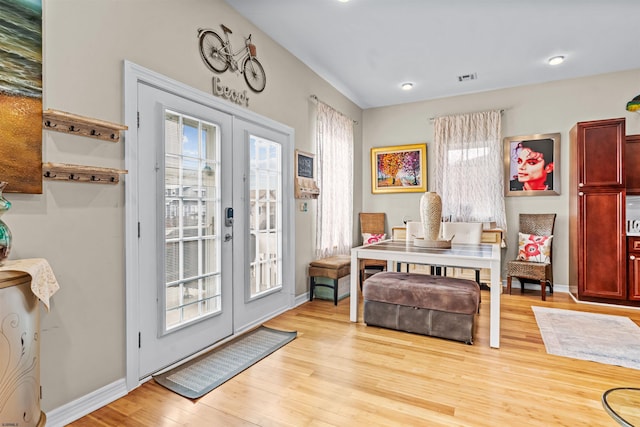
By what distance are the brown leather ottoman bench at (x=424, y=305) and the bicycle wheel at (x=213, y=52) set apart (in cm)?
239

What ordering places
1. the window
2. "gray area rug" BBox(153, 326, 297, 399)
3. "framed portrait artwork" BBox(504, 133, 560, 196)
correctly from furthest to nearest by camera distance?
"framed portrait artwork" BBox(504, 133, 560, 196)
the window
"gray area rug" BBox(153, 326, 297, 399)

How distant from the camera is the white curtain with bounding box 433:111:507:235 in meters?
4.84

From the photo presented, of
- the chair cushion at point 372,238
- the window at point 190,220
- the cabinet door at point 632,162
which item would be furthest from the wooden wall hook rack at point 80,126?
the cabinet door at point 632,162

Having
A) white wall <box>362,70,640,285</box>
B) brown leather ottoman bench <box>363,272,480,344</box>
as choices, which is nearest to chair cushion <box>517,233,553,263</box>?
white wall <box>362,70,640,285</box>

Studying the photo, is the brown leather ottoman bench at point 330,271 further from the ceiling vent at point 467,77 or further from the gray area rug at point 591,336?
the ceiling vent at point 467,77

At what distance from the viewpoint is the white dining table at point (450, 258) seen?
8.78 feet

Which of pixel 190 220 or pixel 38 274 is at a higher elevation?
pixel 190 220

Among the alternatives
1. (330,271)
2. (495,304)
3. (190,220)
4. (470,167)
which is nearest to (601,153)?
(470,167)

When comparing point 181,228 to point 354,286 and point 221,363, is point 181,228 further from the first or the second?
point 354,286

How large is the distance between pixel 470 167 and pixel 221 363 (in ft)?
14.4

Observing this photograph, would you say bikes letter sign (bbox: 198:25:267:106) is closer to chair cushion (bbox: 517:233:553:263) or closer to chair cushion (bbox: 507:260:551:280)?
chair cushion (bbox: 507:260:551:280)

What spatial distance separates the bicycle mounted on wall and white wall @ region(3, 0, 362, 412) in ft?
1.03

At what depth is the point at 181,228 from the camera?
2.47 metres

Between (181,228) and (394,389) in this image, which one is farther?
(181,228)
